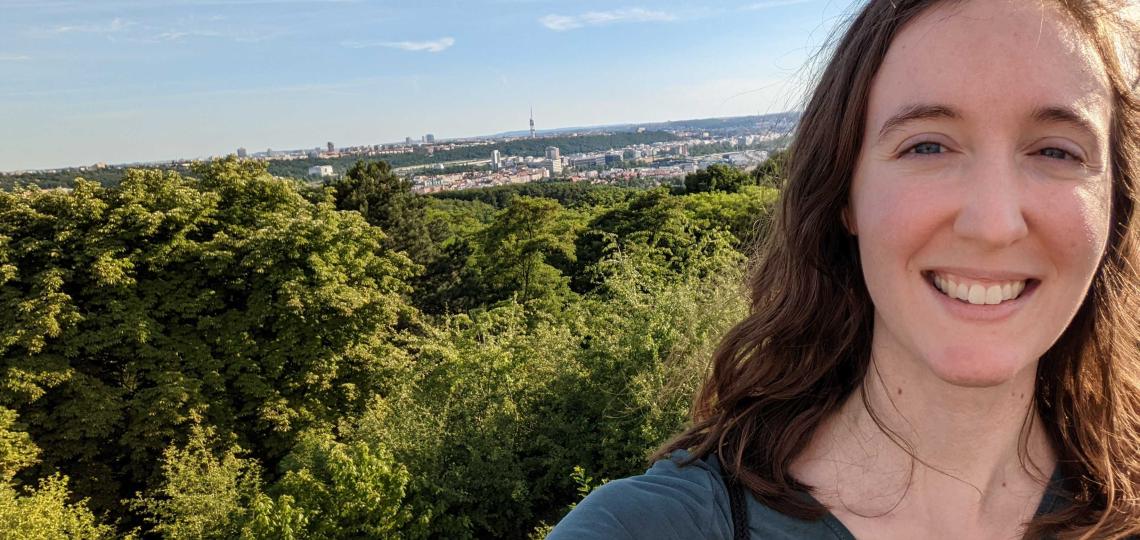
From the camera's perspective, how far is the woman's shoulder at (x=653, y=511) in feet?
3.82

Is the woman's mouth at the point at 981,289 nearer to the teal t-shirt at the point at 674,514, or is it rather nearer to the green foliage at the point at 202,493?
the teal t-shirt at the point at 674,514

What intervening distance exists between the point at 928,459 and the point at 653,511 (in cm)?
55

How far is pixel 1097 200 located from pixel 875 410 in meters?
0.51

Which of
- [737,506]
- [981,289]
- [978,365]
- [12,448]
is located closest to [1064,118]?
[981,289]

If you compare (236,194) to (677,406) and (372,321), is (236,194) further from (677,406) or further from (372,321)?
(677,406)

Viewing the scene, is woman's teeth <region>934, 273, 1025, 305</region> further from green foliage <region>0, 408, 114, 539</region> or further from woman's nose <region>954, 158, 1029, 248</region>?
green foliage <region>0, 408, 114, 539</region>

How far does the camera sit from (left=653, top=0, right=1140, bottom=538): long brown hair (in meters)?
1.27

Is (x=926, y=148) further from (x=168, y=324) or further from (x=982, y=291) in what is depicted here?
(x=168, y=324)

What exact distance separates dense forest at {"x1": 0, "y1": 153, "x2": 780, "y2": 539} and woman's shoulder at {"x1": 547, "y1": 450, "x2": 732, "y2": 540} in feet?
29.9

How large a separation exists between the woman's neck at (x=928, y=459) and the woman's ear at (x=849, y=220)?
0.24 m

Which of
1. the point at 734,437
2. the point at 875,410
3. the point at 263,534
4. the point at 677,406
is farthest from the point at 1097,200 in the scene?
the point at 263,534

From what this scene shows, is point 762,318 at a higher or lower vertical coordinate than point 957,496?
higher

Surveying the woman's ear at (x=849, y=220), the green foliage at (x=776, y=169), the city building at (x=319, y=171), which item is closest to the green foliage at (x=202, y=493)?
the green foliage at (x=776, y=169)

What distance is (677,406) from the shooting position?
11672 mm
